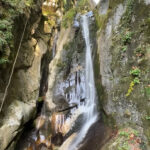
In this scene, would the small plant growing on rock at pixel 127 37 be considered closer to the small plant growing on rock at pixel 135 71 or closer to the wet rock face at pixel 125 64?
the wet rock face at pixel 125 64

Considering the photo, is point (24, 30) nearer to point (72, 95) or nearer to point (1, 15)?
point (1, 15)

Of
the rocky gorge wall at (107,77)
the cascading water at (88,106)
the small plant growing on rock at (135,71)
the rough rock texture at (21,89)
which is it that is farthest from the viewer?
the cascading water at (88,106)

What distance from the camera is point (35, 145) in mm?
6648

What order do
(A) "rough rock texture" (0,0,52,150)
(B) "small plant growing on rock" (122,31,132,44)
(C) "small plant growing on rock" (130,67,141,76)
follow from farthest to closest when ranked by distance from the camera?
(B) "small plant growing on rock" (122,31,132,44) < (A) "rough rock texture" (0,0,52,150) < (C) "small plant growing on rock" (130,67,141,76)

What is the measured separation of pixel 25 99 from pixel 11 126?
7.15 feet

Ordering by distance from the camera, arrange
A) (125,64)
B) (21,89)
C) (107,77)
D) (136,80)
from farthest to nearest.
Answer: (21,89)
(107,77)
(125,64)
(136,80)

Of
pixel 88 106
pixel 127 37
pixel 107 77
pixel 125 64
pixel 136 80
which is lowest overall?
pixel 88 106

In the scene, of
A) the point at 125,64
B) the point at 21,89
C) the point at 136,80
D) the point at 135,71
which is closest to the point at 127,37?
the point at 125,64

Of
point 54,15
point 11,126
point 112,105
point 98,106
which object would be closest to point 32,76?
point 11,126

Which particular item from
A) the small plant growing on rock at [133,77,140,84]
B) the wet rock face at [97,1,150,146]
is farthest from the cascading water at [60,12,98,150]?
the small plant growing on rock at [133,77,140,84]

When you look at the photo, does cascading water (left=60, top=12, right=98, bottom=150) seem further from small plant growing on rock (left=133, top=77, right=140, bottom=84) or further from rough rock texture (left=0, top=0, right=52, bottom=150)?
small plant growing on rock (left=133, top=77, right=140, bottom=84)

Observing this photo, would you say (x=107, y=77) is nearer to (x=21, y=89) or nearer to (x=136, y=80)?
(x=136, y=80)

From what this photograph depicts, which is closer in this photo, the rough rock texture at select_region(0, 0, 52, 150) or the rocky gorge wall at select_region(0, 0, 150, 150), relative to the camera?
the rocky gorge wall at select_region(0, 0, 150, 150)

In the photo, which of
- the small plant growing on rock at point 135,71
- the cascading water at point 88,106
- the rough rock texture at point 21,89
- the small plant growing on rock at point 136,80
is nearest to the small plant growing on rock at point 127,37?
the small plant growing on rock at point 135,71
